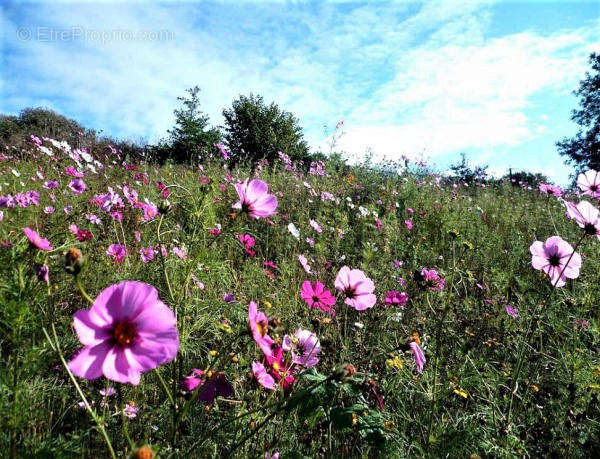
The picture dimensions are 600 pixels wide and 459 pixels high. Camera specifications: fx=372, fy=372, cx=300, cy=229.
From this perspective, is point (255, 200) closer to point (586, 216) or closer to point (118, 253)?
point (118, 253)

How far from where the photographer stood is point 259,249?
2.87 m

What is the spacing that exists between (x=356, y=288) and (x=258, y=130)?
17.8 metres

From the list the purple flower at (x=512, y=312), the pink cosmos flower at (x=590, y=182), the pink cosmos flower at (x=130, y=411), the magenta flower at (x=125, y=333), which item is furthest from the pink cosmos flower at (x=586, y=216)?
the pink cosmos flower at (x=130, y=411)

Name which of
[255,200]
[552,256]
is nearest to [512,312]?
[552,256]

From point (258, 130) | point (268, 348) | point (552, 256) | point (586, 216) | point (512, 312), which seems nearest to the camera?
point (268, 348)

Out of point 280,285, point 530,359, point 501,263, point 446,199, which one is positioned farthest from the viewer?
point 446,199

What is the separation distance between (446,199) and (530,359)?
324 centimetres

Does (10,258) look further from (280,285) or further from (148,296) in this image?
(280,285)

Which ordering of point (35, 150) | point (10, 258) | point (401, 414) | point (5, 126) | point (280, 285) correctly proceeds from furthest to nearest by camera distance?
point (5, 126), point (35, 150), point (280, 285), point (401, 414), point (10, 258)

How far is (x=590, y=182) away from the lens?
2.20 meters

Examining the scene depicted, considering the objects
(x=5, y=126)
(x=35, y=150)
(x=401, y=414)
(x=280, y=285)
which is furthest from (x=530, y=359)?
(x=5, y=126)

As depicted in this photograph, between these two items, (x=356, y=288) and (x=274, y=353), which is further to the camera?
(x=356, y=288)

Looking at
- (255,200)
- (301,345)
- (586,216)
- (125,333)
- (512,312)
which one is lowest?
(512,312)

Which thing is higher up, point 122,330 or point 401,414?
point 122,330
